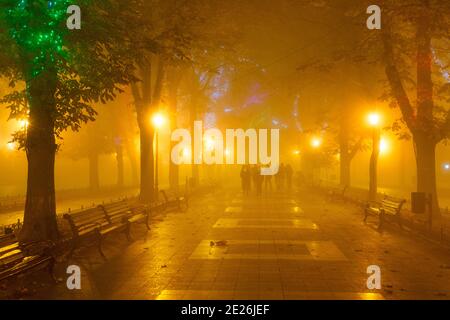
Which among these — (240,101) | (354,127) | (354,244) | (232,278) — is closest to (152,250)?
(232,278)

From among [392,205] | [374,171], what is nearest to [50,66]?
[392,205]

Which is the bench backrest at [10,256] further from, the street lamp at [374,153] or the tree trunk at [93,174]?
the tree trunk at [93,174]

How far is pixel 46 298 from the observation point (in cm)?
746

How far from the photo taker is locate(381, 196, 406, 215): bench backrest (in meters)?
14.3

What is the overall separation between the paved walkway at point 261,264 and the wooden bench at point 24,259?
47 cm

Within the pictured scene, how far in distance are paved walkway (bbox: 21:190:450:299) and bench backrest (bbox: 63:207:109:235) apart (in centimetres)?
61

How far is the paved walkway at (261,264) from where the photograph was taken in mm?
7785

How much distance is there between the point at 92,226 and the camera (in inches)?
454

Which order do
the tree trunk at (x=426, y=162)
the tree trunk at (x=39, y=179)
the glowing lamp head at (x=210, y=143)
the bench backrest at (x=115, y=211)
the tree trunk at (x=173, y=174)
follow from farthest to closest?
the glowing lamp head at (x=210, y=143) → the tree trunk at (x=173, y=174) → the tree trunk at (x=426, y=162) → the bench backrest at (x=115, y=211) → the tree trunk at (x=39, y=179)

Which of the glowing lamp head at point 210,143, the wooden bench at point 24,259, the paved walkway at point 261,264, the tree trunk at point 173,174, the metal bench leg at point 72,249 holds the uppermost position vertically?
the glowing lamp head at point 210,143

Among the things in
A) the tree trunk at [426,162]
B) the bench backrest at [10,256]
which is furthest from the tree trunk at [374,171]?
the bench backrest at [10,256]

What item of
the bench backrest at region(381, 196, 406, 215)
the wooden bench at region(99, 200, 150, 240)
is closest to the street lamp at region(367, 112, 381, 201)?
the bench backrest at region(381, 196, 406, 215)

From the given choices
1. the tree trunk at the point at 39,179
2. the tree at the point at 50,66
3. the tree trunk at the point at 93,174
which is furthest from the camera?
the tree trunk at the point at 93,174
